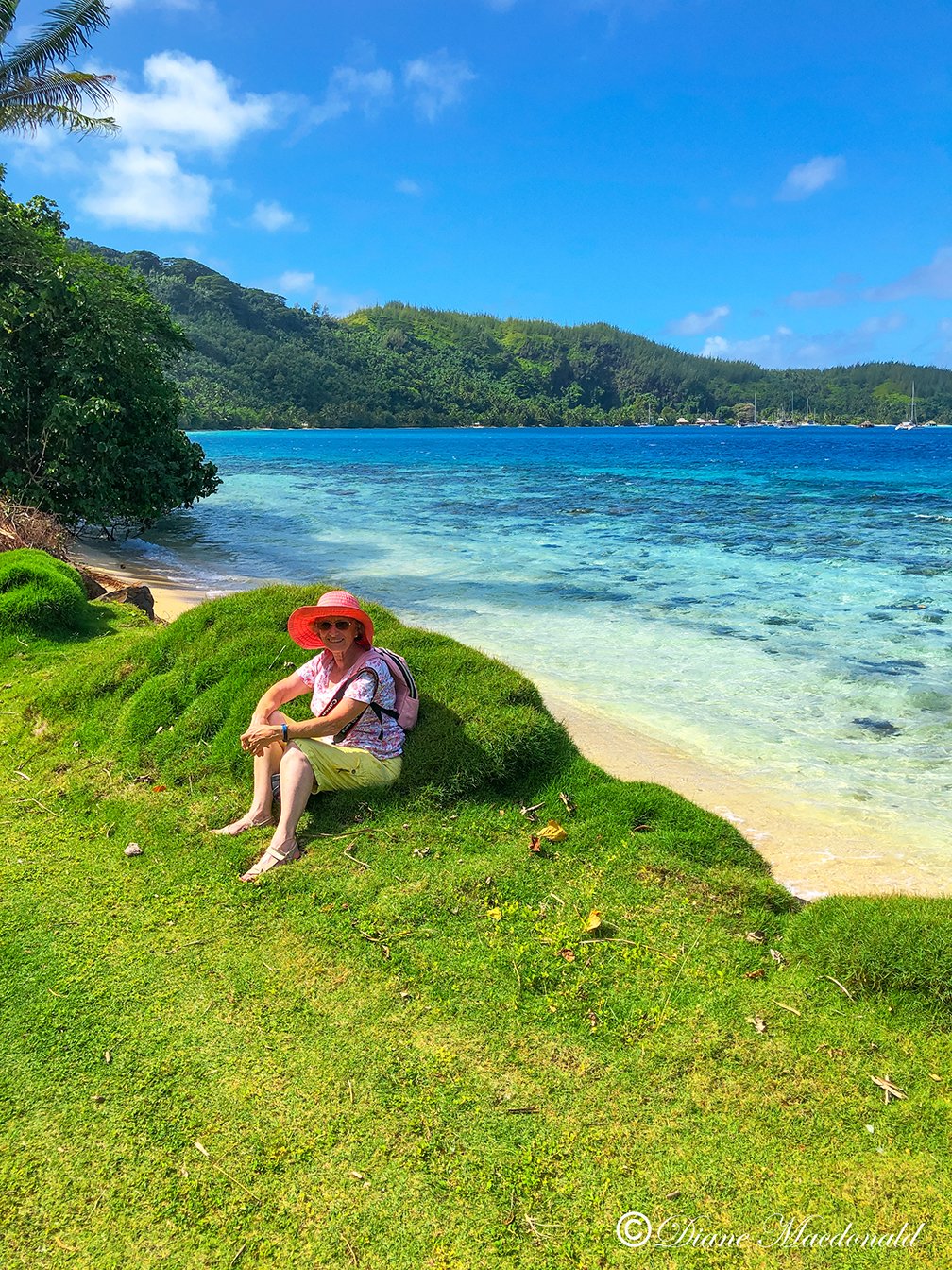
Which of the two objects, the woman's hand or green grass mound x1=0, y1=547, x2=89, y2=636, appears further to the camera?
green grass mound x1=0, y1=547, x2=89, y2=636

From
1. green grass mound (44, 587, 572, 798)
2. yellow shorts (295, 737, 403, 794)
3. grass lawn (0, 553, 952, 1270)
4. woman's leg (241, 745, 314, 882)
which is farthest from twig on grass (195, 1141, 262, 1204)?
green grass mound (44, 587, 572, 798)

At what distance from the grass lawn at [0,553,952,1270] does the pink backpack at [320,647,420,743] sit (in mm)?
237

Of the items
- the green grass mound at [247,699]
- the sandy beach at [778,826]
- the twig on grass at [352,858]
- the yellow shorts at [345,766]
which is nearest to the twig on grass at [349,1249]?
the twig on grass at [352,858]

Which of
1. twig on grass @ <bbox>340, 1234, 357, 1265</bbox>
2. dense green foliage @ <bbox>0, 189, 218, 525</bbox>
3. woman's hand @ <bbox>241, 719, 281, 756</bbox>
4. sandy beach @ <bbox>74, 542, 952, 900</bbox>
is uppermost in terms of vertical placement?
dense green foliage @ <bbox>0, 189, 218, 525</bbox>

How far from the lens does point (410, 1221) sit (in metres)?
3.10

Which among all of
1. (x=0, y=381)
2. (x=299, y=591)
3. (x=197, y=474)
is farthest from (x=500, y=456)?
(x=299, y=591)

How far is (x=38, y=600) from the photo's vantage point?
9727mm

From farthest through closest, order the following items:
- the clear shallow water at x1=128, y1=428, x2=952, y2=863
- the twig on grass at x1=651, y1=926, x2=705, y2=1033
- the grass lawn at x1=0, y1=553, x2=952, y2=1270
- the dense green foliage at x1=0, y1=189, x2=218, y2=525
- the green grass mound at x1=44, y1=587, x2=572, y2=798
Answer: the dense green foliage at x1=0, y1=189, x2=218, y2=525
the clear shallow water at x1=128, y1=428, x2=952, y2=863
the green grass mound at x1=44, y1=587, x2=572, y2=798
the twig on grass at x1=651, y1=926, x2=705, y2=1033
the grass lawn at x1=0, y1=553, x2=952, y2=1270

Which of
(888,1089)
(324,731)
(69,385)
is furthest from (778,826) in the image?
(69,385)

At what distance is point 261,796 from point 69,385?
16.3 m

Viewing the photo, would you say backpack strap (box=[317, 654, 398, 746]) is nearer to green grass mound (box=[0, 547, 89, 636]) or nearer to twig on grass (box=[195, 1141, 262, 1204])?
twig on grass (box=[195, 1141, 262, 1204])

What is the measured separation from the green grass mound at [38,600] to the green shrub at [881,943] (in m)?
8.79

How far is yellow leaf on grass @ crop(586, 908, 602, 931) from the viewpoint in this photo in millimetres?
4746

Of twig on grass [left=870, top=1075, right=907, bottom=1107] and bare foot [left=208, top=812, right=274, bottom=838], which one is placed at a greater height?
bare foot [left=208, top=812, right=274, bottom=838]
